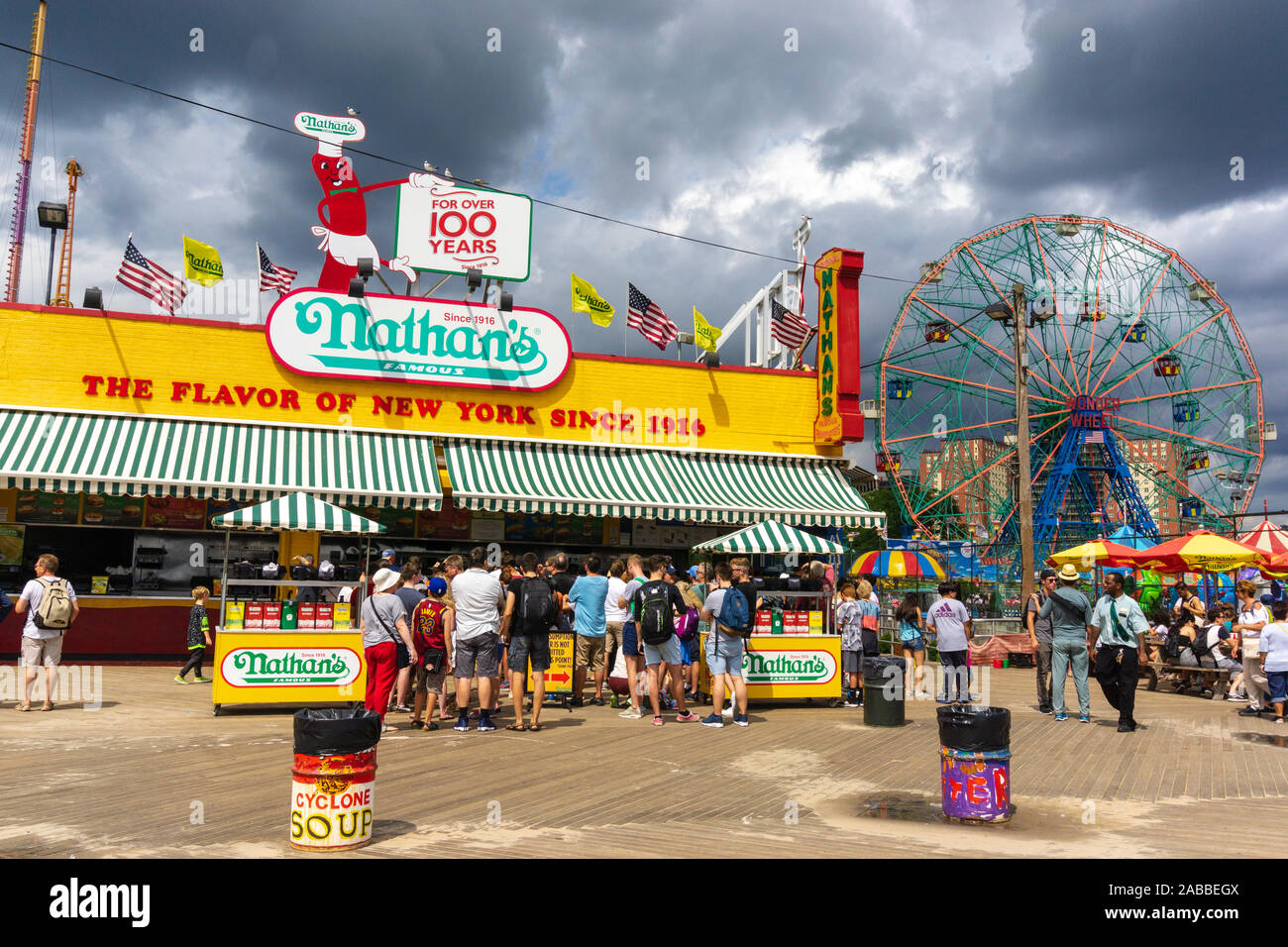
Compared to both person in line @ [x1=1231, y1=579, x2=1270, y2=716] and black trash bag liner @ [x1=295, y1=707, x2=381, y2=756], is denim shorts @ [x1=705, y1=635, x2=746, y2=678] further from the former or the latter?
person in line @ [x1=1231, y1=579, x2=1270, y2=716]

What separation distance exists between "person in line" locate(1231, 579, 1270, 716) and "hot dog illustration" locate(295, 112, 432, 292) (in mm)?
14203

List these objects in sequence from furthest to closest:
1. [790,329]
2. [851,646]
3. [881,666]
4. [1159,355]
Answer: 1. [1159,355]
2. [790,329]
3. [851,646]
4. [881,666]

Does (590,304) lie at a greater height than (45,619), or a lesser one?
greater

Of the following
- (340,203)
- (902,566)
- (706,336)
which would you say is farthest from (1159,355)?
(340,203)

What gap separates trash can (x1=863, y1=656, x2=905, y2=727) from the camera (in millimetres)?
10047

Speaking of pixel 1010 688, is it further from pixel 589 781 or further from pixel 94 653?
pixel 94 653

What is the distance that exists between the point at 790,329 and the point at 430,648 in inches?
502

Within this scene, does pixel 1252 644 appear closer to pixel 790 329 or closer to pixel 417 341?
pixel 790 329

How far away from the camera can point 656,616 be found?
381 inches

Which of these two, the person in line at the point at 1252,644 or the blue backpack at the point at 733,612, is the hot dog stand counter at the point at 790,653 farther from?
the person in line at the point at 1252,644

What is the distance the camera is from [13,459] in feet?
45.8

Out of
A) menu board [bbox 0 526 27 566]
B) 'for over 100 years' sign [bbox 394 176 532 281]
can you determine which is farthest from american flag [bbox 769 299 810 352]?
menu board [bbox 0 526 27 566]

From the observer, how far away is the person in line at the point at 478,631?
9.06 meters
